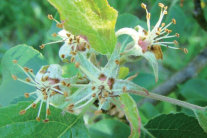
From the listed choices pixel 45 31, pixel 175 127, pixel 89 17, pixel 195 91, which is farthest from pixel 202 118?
pixel 45 31

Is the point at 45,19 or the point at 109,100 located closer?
the point at 109,100

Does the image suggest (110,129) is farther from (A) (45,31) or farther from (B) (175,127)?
(A) (45,31)

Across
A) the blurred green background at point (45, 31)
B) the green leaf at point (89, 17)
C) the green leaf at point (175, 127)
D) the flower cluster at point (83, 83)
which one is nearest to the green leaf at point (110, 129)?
the green leaf at point (175, 127)

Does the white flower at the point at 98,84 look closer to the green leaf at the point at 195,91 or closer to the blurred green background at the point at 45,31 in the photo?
the green leaf at the point at 195,91

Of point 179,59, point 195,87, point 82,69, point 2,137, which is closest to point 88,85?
point 82,69

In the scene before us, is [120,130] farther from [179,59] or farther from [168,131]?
[179,59]

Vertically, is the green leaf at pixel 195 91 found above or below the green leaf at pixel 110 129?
below
